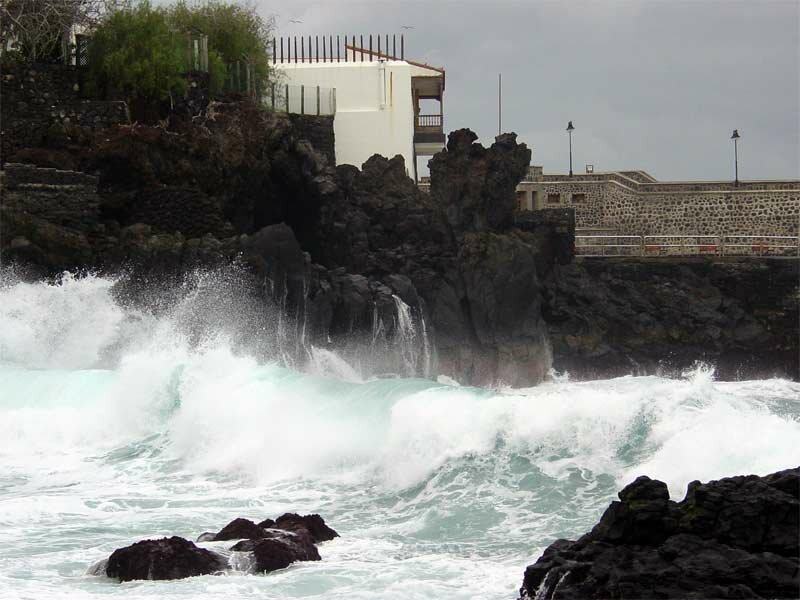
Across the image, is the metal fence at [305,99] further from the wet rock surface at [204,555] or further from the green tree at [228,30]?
the wet rock surface at [204,555]

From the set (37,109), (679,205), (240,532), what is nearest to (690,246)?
(679,205)

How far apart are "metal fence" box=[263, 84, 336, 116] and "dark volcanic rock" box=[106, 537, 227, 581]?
88.2ft

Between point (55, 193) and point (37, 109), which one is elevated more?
point (37, 109)

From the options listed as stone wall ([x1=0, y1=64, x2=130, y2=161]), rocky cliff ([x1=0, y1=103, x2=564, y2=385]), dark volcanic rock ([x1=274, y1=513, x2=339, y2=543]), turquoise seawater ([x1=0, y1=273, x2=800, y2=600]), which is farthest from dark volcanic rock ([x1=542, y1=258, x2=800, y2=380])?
dark volcanic rock ([x1=274, y1=513, x2=339, y2=543])

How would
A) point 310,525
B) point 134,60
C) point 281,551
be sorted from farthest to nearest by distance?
point 134,60, point 310,525, point 281,551

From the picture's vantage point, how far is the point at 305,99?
39.7 m

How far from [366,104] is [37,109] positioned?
10193mm

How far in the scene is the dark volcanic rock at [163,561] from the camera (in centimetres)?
1198

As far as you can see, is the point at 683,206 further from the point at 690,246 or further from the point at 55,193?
the point at 55,193

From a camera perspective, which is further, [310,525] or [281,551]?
[310,525]

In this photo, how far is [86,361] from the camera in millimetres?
27891

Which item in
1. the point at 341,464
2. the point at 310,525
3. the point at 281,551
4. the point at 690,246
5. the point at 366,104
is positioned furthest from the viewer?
the point at 690,246

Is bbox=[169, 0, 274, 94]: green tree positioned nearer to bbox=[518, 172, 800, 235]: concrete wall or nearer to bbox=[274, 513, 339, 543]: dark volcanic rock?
bbox=[518, 172, 800, 235]: concrete wall

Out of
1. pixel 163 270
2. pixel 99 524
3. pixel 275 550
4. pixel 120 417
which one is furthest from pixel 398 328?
pixel 275 550
